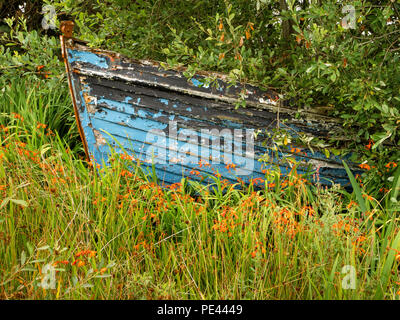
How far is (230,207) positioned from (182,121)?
881 millimetres

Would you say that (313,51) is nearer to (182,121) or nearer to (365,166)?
(365,166)

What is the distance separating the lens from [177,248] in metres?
2.90

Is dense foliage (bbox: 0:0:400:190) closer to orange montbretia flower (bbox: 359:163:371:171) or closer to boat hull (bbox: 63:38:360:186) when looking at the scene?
orange montbretia flower (bbox: 359:163:371:171)

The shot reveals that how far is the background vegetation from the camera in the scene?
2383 millimetres

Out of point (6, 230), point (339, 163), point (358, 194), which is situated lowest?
point (6, 230)

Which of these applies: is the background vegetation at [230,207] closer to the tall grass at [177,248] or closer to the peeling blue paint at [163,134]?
the tall grass at [177,248]

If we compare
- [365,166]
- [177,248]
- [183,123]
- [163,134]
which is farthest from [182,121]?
[365,166]

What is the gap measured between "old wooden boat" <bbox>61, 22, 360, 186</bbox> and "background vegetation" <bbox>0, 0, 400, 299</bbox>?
0.13 meters

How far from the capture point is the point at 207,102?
350 centimetres

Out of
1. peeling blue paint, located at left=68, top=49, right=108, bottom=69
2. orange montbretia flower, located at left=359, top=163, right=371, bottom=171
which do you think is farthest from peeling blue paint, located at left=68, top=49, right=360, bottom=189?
orange montbretia flower, located at left=359, top=163, right=371, bottom=171
